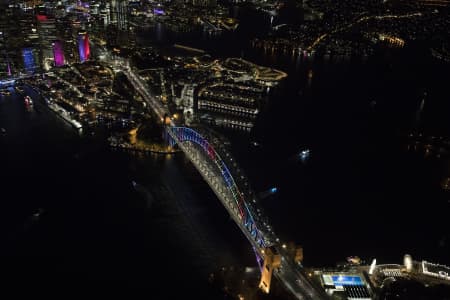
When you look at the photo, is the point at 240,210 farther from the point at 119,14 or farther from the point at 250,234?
the point at 119,14

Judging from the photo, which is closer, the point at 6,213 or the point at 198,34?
the point at 6,213

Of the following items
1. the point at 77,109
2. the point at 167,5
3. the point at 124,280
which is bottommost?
the point at 124,280

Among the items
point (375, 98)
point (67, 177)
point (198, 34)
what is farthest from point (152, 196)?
point (198, 34)

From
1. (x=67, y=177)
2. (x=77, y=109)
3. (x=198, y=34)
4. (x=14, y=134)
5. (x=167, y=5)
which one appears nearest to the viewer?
(x=67, y=177)

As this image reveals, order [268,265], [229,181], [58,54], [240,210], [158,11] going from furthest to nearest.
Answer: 1. [158,11]
2. [58,54]
3. [229,181]
4. [240,210]
5. [268,265]

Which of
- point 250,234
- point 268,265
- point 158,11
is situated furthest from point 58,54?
point 268,265

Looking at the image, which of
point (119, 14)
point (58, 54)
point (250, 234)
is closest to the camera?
point (250, 234)

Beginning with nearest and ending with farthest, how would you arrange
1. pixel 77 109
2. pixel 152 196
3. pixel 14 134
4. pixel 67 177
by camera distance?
pixel 152 196
pixel 67 177
pixel 14 134
pixel 77 109

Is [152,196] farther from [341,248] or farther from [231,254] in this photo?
[341,248]

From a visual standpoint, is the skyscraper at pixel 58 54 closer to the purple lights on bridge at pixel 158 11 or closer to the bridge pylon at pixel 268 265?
the purple lights on bridge at pixel 158 11

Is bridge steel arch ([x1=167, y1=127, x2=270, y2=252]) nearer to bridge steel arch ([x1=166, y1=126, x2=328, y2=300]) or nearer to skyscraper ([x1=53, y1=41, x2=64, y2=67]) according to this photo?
bridge steel arch ([x1=166, y1=126, x2=328, y2=300])
